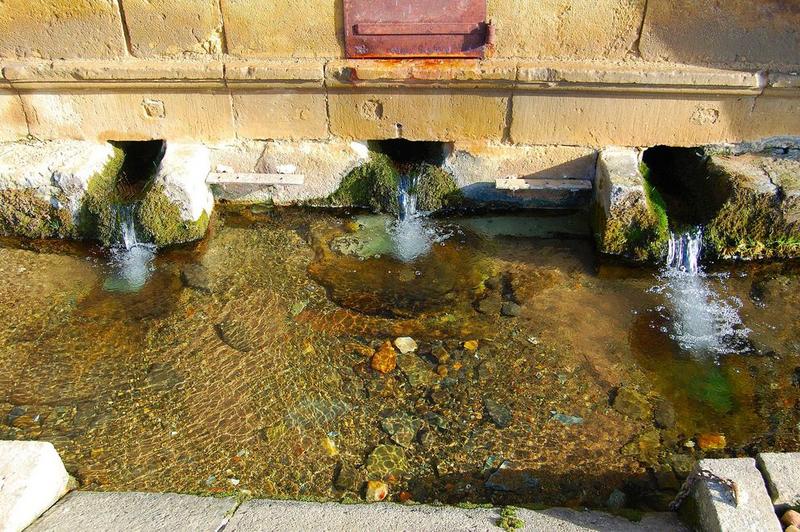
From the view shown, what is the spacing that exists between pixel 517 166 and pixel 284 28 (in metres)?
2.09

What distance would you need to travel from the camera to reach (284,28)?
4.77 m

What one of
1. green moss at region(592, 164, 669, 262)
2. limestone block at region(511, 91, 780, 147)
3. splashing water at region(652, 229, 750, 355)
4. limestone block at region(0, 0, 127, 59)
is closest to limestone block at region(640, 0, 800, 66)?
limestone block at region(511, 91, 780, 147)

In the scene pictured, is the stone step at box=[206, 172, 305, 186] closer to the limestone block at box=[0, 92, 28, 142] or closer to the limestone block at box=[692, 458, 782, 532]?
the limestone block at box=[0, 92, 28, 142]

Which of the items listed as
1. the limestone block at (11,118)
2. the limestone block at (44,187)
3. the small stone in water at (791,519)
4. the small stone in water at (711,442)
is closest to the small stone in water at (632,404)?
the small stone in water at (711,442)

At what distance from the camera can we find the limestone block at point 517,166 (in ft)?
16.8

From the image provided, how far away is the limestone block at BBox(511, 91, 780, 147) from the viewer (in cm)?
480

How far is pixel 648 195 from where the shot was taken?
4863mm

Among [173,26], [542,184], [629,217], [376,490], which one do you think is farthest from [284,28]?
[376,490]

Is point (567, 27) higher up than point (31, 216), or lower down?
higher up

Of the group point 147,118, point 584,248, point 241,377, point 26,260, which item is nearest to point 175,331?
point 241,377

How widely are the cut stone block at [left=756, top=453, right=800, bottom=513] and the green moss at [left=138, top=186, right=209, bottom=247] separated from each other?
3.99m

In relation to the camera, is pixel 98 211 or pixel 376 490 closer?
pixel 376 490

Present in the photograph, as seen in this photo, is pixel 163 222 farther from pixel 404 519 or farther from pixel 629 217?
pixel 629 217

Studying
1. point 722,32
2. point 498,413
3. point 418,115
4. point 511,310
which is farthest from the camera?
point 418,115
